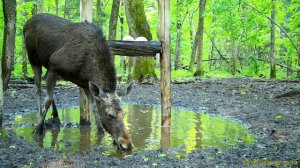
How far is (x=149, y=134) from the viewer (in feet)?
26.5

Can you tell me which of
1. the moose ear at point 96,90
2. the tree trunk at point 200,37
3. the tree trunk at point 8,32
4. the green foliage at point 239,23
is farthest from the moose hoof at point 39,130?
the tree trunk at point 200,37

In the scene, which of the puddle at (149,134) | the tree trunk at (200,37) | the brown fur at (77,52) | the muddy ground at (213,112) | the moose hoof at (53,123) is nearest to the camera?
the muddy ground at (213,112)

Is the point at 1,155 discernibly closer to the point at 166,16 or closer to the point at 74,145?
the point at 74,145

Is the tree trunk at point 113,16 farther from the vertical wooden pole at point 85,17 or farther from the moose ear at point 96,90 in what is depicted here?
the moose ear at point 96,90

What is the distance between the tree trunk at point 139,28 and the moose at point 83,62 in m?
8.57

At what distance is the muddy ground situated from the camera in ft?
17.4

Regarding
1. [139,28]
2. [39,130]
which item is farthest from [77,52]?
[139,28]

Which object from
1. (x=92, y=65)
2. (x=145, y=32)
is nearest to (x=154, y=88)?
(x=145, y=32)

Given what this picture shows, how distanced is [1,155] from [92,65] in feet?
8.24

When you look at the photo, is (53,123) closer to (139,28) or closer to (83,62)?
(83,62)

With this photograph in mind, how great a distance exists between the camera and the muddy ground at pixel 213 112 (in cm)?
529

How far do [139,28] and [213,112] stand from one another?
7600 millimetres

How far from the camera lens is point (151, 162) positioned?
17.6 feet

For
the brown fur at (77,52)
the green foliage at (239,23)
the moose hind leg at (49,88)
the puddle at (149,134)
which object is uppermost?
the green foliage at (239,23)
